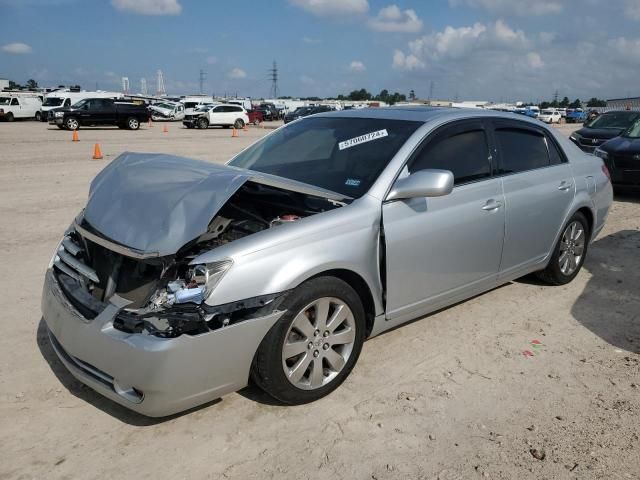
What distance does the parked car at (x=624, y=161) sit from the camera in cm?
977

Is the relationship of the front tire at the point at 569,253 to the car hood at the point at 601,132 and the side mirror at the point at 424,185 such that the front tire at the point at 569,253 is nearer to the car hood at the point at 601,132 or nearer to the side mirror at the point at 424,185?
the side mirror at the point at 424,185

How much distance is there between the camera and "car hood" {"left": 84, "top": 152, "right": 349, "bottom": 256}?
2.92 m

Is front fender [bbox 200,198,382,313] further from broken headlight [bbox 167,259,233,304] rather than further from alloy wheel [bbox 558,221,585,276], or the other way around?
alloy wheel [bbox 558,221,585,276]

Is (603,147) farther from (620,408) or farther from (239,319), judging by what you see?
(239,319)

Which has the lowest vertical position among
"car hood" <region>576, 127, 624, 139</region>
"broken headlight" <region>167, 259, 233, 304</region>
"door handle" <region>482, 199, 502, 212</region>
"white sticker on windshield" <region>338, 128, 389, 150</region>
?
"broken headlight" <region>167, 259, 233, 304</region>

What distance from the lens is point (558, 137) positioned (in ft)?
17.1

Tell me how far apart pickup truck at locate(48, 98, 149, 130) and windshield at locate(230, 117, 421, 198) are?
27.9 meters

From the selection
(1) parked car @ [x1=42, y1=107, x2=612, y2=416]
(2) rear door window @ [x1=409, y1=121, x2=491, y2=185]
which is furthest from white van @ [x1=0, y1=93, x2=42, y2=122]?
(2) rear door window @ [x1=409, y1=121, x2=491, y2=185]

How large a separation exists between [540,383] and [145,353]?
2.49 m

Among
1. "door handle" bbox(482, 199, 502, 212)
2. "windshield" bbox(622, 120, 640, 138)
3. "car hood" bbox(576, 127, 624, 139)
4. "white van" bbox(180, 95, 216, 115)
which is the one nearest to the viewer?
"door handle" bbox(482, 199, 502, 212)

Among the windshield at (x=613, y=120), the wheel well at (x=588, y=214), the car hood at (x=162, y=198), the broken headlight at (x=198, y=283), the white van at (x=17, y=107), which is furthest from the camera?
the white van at (x=17, y=107)

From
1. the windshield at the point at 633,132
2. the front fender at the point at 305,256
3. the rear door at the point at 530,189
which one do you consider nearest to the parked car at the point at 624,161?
the windshield at the point at 633,132

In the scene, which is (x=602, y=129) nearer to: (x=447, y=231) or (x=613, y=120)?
(x=613, y=120)

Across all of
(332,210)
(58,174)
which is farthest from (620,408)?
(58,174)
